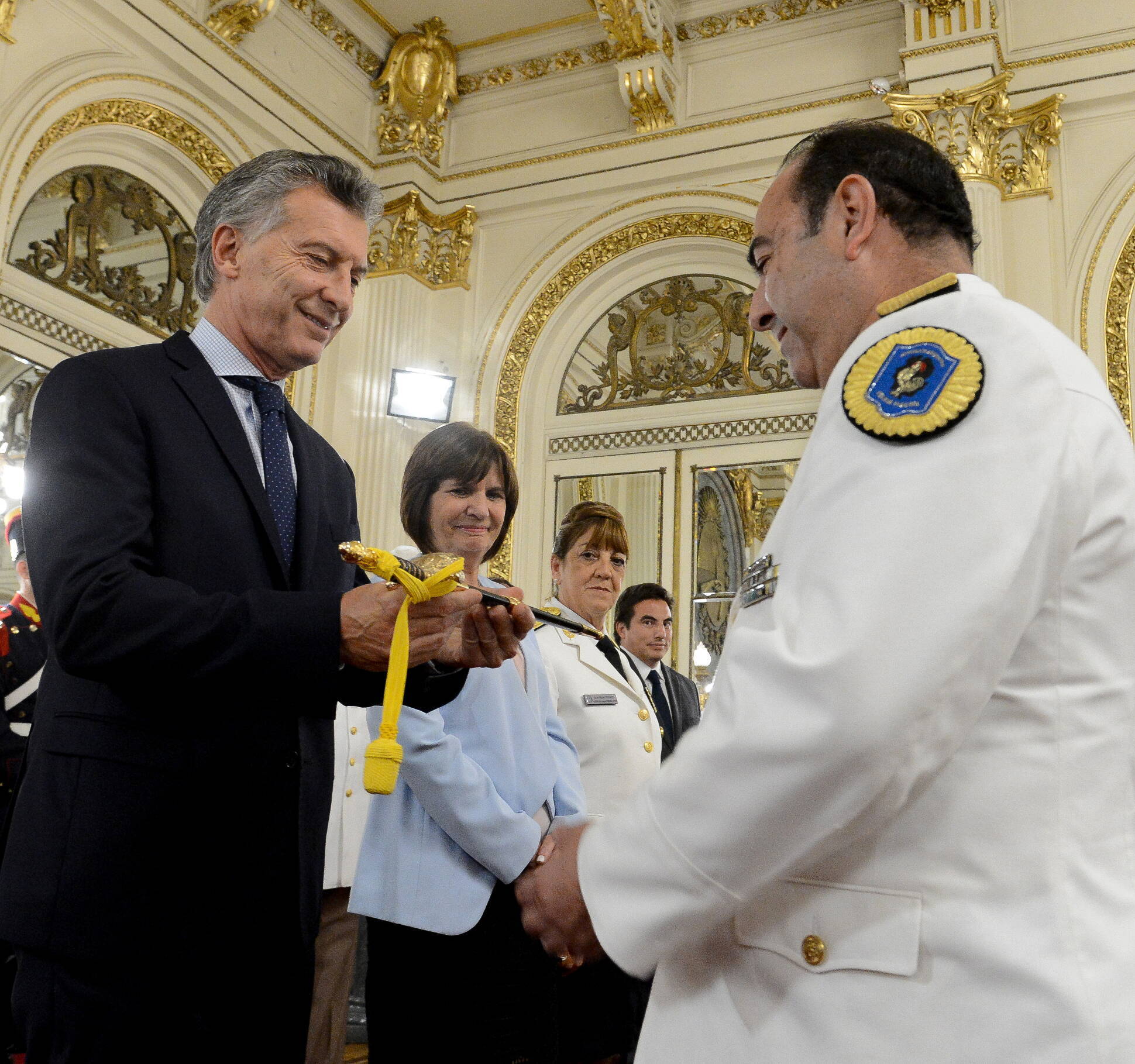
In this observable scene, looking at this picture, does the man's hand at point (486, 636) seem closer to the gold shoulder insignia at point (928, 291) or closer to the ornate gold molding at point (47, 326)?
the gold shoulder insignia at point (928, 291)

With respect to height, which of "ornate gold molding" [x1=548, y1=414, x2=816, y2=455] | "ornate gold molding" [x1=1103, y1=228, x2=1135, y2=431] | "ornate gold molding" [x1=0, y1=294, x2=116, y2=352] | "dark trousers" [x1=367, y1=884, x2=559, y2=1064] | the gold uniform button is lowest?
"dark trousers" [x1=367, y1=884, x2=559, y2=1064]

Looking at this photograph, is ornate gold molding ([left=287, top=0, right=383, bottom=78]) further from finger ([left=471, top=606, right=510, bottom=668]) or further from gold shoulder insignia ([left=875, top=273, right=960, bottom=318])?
gold shoulder insignia ([left=875, top=273, right=960, bottom=318])

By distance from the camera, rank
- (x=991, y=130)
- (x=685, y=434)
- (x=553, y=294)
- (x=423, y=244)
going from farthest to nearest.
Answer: (x=423, y=244) → (x=553, y=294) → (x=685, y=434) → (x=991, y=130)

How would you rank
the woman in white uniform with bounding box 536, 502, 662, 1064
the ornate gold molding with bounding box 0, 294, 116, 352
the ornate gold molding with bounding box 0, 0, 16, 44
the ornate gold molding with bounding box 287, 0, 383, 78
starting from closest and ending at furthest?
the woman in white uniform with bounding box 536, 502, 662, 1064 < the ornate gold molding with bounding box 0, 0, 16, 44 < the ornate gold molding with bounding box 0, 294, 116, 352 < the ornate gold molding with bounding box 287, 0, 383, 78

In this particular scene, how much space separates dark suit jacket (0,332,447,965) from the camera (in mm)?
1136

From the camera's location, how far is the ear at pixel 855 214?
3.85 ft

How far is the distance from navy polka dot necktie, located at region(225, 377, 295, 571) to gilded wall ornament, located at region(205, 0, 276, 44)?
5.32m

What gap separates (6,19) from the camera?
4.85m

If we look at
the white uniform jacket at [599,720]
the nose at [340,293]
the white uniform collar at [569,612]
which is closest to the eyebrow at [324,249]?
the nose at [340,293]

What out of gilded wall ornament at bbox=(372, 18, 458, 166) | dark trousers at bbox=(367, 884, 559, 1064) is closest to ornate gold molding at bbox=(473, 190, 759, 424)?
gilded wall ornament at bbox=(372, 18, 458, 166)

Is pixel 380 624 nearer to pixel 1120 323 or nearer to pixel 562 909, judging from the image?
pixel 562 909

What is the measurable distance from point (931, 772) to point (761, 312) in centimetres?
70

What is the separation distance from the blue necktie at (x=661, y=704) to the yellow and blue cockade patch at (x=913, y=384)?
10.5 feet

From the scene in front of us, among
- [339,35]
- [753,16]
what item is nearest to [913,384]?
[753,16]
